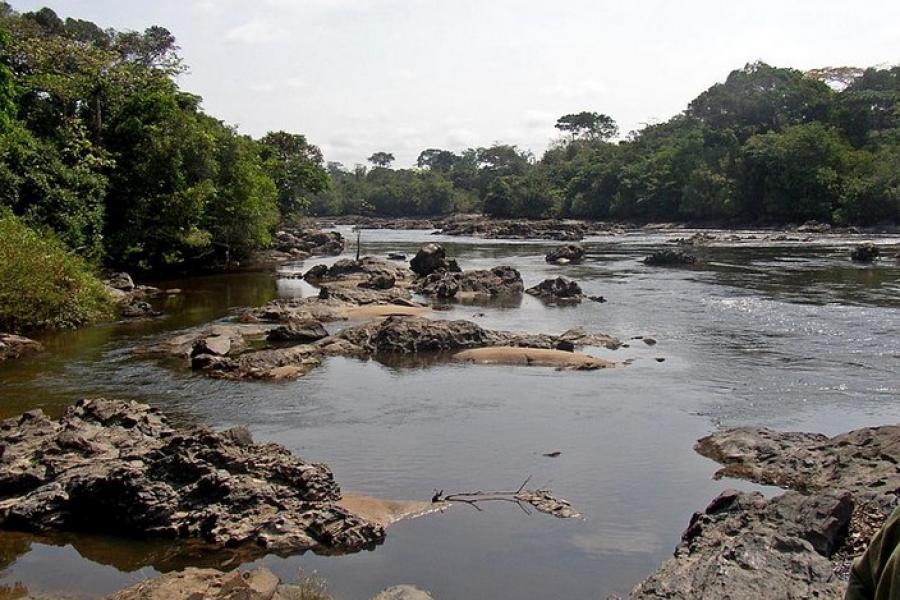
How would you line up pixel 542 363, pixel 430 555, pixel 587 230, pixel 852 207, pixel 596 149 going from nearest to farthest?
pixel 430 555 < pixel 542 363 < pixel 852 207 < pixel 587 230 < pixel 596 149

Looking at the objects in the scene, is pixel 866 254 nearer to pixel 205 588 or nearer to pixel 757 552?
pixel 757 552

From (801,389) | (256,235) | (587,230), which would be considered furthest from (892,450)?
(587,230)

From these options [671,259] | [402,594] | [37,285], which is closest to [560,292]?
[671,259]

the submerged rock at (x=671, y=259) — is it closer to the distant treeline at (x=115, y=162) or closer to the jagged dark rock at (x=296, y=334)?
the distant treeline at (x=115, y=162)

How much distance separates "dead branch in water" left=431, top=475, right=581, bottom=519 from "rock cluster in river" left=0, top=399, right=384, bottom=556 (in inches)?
60.6

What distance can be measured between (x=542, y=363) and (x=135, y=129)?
76.3 ft

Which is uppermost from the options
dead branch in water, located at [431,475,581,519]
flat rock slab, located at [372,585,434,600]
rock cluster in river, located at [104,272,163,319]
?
rock cluster in river, located at [104,272,163,319]

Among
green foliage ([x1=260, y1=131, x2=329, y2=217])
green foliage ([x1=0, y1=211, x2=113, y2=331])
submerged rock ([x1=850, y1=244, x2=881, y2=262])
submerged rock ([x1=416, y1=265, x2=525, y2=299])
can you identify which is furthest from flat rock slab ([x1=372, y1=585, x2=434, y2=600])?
green foliage ([x1=260, y1=131, x2=329, y2=217])

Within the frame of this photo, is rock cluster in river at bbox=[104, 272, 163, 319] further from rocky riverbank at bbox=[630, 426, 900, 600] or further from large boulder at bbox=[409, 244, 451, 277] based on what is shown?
rocky riverbank at bbox=[630, 426, 900, 600]

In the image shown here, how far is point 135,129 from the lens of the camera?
113ft

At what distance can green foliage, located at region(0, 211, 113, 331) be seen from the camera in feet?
68.5

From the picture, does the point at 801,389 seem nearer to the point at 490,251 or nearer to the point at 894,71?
the point at 490,251

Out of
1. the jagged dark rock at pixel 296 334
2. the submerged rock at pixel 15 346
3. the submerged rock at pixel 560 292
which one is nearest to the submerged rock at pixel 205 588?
the submerged rock at pixel 15 346

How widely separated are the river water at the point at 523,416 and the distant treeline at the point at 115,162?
558cm
